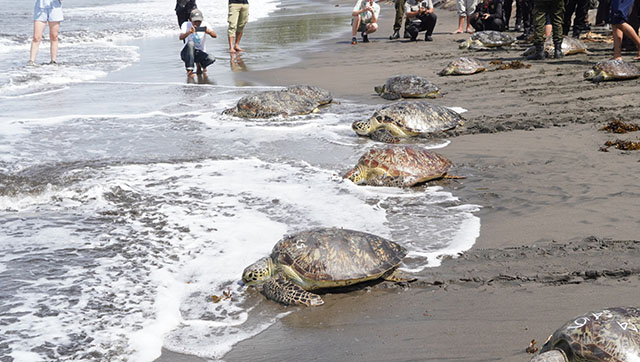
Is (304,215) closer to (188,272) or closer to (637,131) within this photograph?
(188,272)

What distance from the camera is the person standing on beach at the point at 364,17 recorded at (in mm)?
16062

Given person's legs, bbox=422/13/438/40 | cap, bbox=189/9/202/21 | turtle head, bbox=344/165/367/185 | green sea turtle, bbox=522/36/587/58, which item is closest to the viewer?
turtle head, bbox=344/165/367/185

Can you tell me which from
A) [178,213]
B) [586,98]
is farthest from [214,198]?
[586,98]

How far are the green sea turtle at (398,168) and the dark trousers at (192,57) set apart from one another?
23.7 ft

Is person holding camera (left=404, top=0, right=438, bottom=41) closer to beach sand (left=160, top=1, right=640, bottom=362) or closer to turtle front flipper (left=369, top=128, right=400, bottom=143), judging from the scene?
beach sand (left=160, top=1, right=640, bottom=362)

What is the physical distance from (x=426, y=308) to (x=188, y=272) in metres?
1.66

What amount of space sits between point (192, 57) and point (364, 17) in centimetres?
572

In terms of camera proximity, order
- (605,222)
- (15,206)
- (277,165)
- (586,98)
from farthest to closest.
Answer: (586,98) → (277,165) → (15,206) → (605,222)

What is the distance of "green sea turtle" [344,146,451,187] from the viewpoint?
587 cm

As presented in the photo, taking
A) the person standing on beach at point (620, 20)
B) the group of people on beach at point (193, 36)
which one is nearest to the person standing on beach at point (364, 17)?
the group of people on beach at point (193, 36)

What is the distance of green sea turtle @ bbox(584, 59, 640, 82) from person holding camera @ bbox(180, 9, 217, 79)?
7067 mm

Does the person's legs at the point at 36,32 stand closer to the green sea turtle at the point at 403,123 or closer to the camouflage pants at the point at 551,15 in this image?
the green sea turtle at the point at 403,123

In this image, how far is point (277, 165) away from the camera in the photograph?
22.1ft

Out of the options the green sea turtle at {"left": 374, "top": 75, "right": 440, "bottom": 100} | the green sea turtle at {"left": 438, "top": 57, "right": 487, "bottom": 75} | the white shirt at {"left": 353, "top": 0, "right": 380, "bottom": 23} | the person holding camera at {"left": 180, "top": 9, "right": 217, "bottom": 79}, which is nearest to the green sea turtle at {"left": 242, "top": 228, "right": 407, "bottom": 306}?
the green sea turtle at {"left": 374, "top": 75, "right": 440, "bottom": 100}
